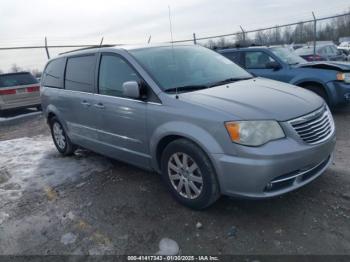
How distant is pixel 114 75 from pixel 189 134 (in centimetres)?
152

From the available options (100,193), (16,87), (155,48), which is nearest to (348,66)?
(155,48)

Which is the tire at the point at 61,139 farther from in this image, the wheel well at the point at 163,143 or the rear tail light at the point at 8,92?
the rear tail light at the point at 8,92

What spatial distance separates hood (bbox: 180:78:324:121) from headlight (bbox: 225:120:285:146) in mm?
57

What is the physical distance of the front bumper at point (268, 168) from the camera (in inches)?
111

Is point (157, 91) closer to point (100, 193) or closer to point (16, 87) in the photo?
point (100, 193)

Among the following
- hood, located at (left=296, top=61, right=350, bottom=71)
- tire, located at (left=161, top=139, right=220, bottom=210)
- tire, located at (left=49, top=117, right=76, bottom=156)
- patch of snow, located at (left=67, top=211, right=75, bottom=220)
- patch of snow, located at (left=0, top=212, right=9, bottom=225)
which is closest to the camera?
tire, located at (left=161, top=139, right=220, bottom=210)

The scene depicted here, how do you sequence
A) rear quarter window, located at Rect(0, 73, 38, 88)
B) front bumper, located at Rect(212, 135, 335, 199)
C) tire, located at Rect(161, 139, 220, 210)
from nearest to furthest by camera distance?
front bumper, located at Rect(212, 135, 335, 199), tire, located at Rect(161, 139, 220, 210), rear quarter window, located at Rect(0, 73, 38, 88)

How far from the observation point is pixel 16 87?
415 inches

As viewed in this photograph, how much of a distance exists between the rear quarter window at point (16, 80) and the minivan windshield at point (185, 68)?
8.11m

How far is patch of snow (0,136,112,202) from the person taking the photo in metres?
4.60

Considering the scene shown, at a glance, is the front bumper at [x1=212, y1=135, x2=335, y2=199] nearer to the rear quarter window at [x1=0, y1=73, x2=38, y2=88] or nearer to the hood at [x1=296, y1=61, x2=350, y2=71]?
the hood at [x1=296, y1=61, x2=350, y2=71]

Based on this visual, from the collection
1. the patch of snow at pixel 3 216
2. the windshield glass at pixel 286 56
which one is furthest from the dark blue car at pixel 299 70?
the patch of snow at pixel 3 216

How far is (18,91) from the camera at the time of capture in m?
10.6

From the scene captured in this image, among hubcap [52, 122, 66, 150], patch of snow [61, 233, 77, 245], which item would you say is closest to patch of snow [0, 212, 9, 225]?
patch of snow [61, 233, 77, 245]
